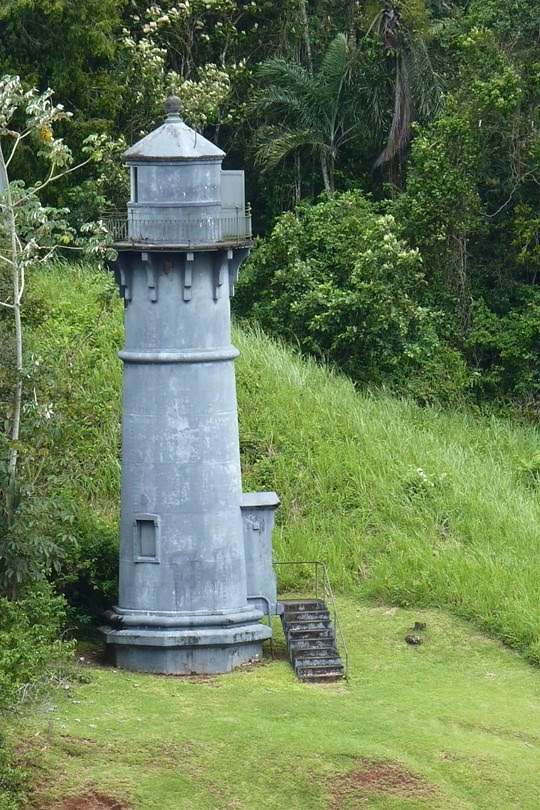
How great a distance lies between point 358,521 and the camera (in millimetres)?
24750

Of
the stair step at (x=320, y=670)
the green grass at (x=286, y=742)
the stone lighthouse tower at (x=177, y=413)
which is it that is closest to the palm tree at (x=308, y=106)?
the stone lighthouse tower at (x=177, y=413)

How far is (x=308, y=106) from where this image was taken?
34.9 meters

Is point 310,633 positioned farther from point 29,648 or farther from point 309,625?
point 29,648

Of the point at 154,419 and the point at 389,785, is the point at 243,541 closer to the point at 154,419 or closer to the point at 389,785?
the point at 154,419

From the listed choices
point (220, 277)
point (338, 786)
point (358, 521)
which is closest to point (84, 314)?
point (358, 521)

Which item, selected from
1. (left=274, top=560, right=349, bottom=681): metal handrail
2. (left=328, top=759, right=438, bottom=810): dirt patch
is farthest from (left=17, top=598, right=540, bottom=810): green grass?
(left=274, top=560, right=349, bottom=681): metal handrail

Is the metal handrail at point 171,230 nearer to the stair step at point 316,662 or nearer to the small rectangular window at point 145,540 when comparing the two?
the small rectangular window at point 145,540

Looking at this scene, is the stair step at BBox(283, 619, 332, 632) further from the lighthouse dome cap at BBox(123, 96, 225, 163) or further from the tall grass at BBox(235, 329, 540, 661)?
the lighthouse dome cap at BBox(123, 96, 225, 163)

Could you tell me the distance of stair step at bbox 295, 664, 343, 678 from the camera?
18.7 m

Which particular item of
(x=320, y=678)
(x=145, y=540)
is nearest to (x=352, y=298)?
(x=145, y=540)

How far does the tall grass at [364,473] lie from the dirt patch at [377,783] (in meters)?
4.68

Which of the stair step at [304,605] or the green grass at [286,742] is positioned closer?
the green grass at [286,742]

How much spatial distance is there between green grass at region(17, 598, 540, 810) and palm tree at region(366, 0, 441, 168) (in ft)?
58.7

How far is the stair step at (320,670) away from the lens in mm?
18725
